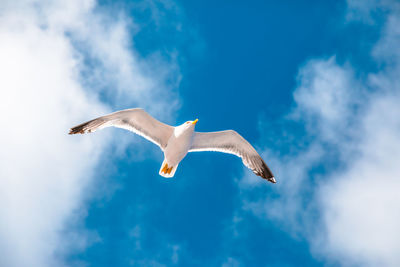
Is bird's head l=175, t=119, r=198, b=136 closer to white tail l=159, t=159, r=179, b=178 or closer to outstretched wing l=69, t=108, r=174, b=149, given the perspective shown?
outstretched wing l=69, t=108, r=174, b=149

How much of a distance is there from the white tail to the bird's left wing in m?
0.77

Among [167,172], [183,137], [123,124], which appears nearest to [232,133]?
[183,137]

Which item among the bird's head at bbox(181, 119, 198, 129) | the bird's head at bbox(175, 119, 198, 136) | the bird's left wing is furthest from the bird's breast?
the bird's left wing

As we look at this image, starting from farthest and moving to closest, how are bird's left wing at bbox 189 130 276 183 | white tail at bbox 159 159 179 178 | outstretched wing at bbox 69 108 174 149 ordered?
bird's left wing at bbox 189 130 276 183 → white tail at bbox 159 159 179 178 → outstretched wing at bbox 69 108 174 149

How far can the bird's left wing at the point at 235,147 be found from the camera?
8.90m

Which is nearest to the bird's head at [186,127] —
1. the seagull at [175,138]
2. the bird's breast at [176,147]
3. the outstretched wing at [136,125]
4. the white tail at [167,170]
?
the seagull at [175,138]

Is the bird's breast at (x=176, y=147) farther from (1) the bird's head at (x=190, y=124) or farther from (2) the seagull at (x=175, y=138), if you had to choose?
(1) the bird's head at (x=190, y=124)

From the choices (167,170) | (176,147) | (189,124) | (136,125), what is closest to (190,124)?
(189,124)

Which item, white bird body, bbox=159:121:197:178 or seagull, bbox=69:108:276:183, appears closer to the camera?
seagull, bbox=69:108:276:183

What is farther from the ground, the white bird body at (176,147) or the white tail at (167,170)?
the white bird body at (176,147)

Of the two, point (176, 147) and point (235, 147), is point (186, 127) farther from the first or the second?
point (235, 147)

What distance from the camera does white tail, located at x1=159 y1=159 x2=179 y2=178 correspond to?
8.41 m

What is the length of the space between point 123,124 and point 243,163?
3299mm

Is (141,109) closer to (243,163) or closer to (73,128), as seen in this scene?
(73,128)
